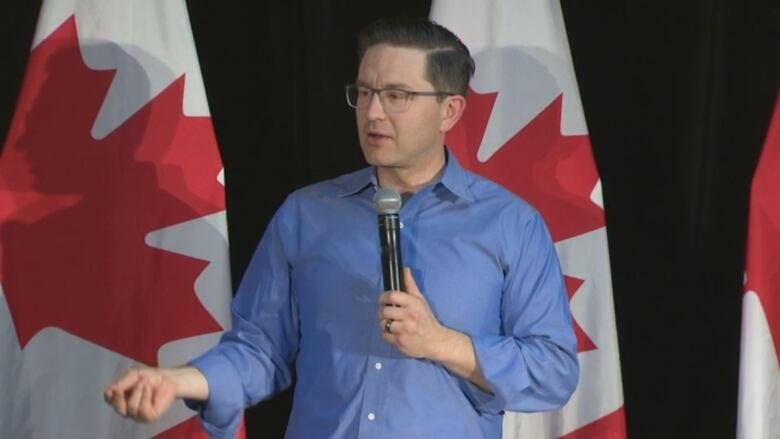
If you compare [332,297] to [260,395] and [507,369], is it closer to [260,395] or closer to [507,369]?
[260,395]

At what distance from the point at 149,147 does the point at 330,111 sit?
22.8 inches

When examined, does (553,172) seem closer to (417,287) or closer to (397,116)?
(397,116)

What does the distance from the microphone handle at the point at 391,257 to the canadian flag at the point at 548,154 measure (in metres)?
1.05

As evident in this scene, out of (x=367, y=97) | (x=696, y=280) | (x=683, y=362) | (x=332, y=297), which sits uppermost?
(x=367, y=97)

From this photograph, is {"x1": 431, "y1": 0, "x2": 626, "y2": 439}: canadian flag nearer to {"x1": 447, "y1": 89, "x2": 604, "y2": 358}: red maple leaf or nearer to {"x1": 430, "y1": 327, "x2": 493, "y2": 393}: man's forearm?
{"x1": 447, "y1": 89, "x2": 604, "y2": 358}: red maple leaf

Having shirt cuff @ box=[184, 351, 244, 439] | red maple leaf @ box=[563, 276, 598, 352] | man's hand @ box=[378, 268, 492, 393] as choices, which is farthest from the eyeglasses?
red maple leaf @ box=[563, 276, 598, 352]

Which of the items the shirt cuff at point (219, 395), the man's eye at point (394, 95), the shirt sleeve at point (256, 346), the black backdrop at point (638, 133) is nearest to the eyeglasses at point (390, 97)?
the man's eye at point (394, 95)

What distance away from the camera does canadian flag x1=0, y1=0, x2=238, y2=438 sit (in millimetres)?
2811

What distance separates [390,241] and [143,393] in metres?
0.49

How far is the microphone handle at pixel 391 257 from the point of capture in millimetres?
1881

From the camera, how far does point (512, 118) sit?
294 centimetres

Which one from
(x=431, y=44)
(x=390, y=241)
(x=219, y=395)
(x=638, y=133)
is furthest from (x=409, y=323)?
(x=638, y=133)

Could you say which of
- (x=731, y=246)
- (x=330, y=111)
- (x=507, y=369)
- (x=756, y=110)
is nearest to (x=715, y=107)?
(x=756, y=110)

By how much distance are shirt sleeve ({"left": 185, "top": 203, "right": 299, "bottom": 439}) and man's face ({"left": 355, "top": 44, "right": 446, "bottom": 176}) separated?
0.89ft
